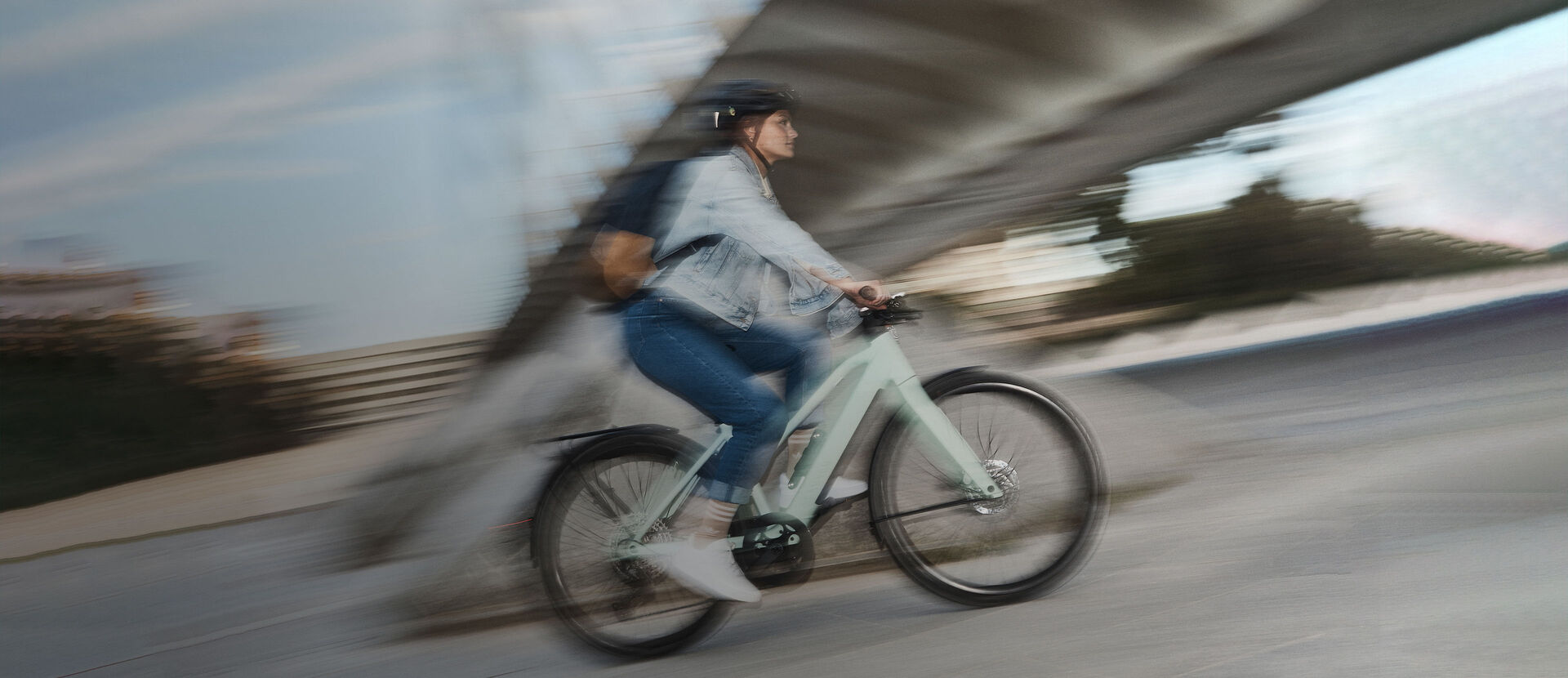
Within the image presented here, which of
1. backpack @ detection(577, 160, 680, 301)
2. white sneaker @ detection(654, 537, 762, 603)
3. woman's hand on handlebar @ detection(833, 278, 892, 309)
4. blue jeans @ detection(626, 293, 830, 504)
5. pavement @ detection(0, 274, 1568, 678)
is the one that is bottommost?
pavement @ detection(0, 274, 1568, 678)

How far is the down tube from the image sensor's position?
3.03 meters

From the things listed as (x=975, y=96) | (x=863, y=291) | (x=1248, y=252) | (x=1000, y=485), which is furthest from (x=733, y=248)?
(x=1248, y=252)

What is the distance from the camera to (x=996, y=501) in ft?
10.2

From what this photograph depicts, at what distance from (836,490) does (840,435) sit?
0.17 metres

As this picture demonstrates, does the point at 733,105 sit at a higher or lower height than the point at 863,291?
higher

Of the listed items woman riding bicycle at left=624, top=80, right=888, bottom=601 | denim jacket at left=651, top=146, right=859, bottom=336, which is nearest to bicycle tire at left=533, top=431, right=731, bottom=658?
woman riding bicycle at left=624, top=80, right=888, bottom=601

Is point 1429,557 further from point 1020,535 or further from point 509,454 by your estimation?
point 509,454

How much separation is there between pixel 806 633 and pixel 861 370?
2.81 ft

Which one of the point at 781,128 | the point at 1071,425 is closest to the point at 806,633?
the point at 1071,425

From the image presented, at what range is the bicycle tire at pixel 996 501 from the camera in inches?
120

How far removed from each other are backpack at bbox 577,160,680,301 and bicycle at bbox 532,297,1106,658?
1.50 ft

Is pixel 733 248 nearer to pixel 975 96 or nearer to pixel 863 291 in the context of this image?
pixel 863 291

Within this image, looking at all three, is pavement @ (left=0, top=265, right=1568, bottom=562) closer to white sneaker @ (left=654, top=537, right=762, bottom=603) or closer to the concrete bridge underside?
the concrete bridge underside

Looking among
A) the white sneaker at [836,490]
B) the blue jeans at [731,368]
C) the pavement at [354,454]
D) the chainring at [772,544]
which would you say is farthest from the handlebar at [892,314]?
the pavement at [354,454]
